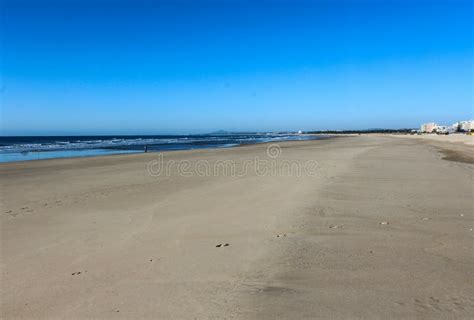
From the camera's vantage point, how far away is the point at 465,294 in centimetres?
364

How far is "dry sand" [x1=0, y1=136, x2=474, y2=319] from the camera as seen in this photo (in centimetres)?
349

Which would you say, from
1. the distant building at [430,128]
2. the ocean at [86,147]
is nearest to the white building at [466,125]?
the distant building at [430,128]

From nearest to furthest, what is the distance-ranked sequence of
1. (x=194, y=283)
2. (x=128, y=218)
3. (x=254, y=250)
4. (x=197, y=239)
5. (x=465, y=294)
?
1. (x=465, y=294)
2. (x=194, y=283)
3. (x=254, y=250)
4. (x=197, y=239)
5. (x=128, y=218)

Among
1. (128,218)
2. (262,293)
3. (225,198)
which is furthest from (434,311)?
(225,198)

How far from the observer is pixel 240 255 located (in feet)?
15.9

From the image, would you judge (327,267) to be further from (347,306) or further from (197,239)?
(197,239)

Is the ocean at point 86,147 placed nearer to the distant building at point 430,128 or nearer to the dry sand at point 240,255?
the dry sand at point 240,255

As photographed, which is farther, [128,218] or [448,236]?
[128,218]

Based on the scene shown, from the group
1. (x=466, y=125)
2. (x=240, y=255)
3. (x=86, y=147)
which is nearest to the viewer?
(x=240, y=255)

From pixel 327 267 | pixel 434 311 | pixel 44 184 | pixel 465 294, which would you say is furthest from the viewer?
pixel 44 184

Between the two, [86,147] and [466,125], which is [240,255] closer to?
[86,147]

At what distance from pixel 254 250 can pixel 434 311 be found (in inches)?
91.9

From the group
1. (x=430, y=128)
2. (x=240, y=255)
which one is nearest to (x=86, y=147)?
(x=240, y=255)

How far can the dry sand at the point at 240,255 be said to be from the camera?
349 centimetres
